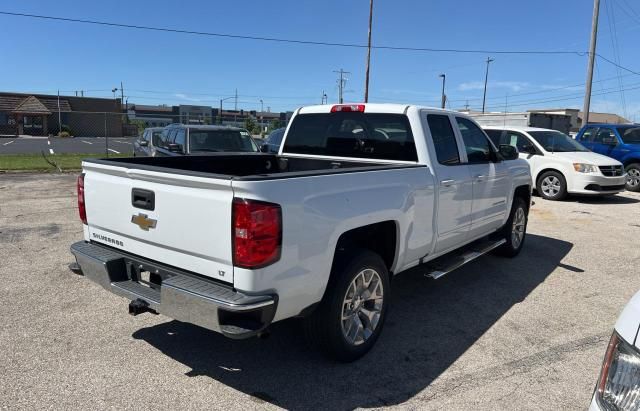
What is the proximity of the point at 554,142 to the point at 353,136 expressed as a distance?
9.75m

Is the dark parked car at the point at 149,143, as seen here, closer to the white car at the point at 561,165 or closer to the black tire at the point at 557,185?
the white car at the point at 561,165

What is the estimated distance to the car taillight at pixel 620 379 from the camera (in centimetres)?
170

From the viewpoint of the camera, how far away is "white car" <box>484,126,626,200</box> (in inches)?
462

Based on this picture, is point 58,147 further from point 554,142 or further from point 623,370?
point 623,370

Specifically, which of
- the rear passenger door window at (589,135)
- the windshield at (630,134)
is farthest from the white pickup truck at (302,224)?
the rear passenger door window at (589,135)

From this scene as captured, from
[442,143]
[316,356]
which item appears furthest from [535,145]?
[316,356]

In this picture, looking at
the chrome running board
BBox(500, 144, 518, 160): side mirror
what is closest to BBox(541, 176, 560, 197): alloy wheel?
BBox(500, 144, 518, 160): side mirror

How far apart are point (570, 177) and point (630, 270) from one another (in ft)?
19.9

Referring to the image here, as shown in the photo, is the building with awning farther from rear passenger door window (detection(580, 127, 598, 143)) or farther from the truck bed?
the truck bed

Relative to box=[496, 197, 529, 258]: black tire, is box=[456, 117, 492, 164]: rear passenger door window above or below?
above

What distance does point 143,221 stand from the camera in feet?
10.9

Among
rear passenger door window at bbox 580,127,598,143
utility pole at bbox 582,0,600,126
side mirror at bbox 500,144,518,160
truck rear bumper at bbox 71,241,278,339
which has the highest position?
utility pole at bbox 582,0,600,126

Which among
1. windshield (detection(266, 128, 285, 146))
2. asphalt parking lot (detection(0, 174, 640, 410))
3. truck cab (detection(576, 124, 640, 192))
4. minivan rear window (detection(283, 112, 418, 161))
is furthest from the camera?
windshield (detection(266, 128, 285, 146))

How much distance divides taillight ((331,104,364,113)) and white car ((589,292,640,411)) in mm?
3309
